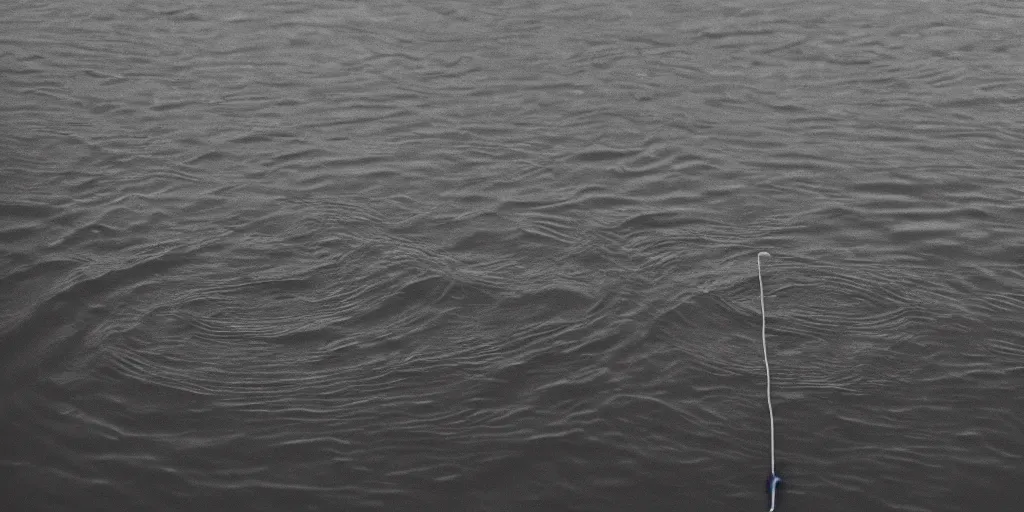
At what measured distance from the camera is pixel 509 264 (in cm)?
795

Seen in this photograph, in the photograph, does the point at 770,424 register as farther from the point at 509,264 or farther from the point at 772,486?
the point at 509,264

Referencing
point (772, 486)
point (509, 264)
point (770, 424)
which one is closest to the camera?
point (772, 486)

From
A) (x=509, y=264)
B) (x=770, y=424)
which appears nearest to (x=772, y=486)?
(x=770, y=424)

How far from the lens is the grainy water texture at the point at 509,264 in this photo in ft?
19.7

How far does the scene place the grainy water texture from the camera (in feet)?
19.7

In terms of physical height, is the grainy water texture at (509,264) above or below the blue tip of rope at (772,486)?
above

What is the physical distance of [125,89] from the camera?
36.1 ft

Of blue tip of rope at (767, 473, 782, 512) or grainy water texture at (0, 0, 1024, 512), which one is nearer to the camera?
blue tip of rope at (767, 473, 782, 512)

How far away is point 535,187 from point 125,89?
416 centimetres

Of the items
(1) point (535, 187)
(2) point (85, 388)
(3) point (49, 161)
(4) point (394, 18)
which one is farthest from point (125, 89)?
(2) point (85, 388)

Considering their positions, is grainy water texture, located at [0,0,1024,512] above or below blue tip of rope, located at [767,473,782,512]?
above

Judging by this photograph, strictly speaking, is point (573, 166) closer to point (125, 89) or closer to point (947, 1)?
point (125, 89)

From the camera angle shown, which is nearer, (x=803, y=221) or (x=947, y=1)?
(x=803, y=221)

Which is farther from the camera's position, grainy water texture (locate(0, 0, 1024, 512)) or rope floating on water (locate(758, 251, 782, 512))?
grainy water texture (locate(0, 0, 1024, 512))
